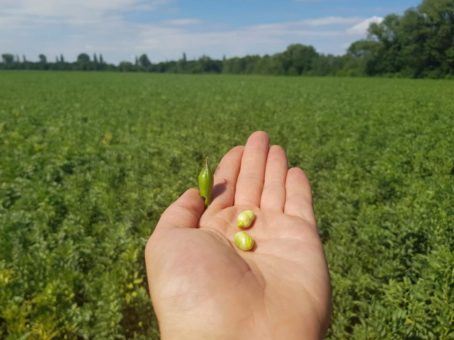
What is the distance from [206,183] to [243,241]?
0.51 metres

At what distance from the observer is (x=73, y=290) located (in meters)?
4.07

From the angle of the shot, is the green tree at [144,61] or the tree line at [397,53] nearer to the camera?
the tree line at [397,53]

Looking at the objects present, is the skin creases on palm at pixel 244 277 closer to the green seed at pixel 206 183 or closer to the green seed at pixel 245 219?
the green seed at pixel 245 219

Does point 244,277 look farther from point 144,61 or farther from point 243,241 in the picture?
point 144,61

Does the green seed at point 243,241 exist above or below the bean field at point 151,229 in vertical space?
above

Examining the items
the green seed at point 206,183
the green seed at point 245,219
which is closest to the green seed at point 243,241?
the green seed at point 245,219

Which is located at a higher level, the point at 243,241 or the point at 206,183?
the point at 206,183

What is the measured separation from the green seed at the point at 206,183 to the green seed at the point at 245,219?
0.89 feet

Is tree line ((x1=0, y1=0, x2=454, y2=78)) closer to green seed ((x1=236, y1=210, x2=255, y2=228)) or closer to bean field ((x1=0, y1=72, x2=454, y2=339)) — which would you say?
bean field ((x1=0, y1=72, x2=454, y2=339))

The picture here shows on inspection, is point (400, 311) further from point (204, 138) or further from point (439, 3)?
point (439, 3)

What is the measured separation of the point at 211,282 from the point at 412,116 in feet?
49.8

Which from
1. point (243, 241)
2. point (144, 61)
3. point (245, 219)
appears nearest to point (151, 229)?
point (245, 219)

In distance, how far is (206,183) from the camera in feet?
9.82

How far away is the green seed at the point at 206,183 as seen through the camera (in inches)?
117
